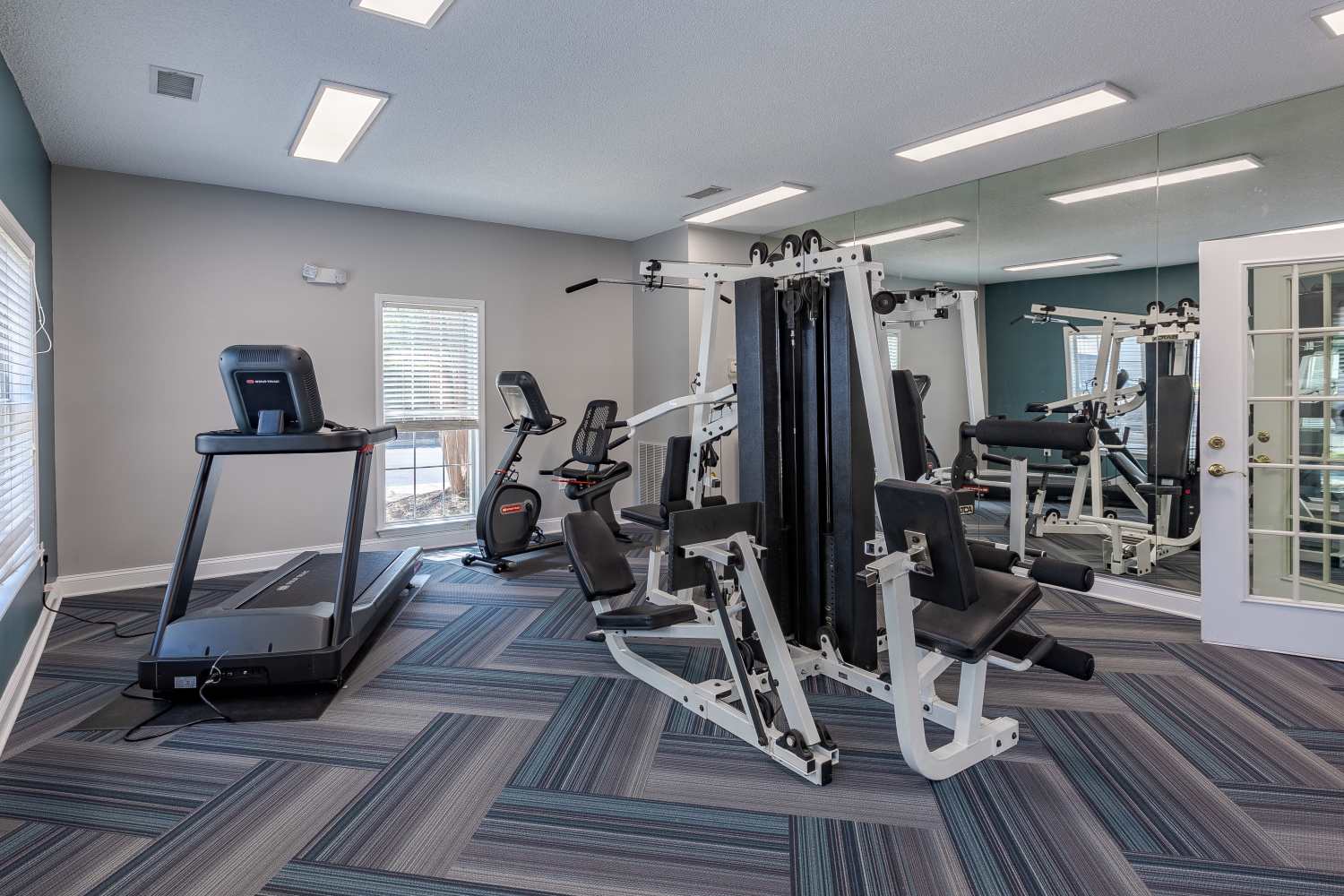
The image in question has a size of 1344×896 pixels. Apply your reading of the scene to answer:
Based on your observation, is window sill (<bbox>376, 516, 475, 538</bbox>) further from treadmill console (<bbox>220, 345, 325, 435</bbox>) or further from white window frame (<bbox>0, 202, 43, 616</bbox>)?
treadmill console (<bbox>220, 345, 325, 435</bbox>)

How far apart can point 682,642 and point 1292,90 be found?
398 cm

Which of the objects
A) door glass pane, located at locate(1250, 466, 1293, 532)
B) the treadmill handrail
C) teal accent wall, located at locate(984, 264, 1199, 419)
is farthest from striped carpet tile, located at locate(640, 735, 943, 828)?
teal accent wall, located at locate(984, 264, 1199, 419)

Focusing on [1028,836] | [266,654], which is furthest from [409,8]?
[1028,836]

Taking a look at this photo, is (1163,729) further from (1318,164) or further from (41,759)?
(41,759)

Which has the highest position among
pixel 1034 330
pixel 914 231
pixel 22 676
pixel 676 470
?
pixel 914 231

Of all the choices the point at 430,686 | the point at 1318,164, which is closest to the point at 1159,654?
the point at 1318,164

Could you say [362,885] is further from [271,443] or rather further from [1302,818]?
[1302,818]

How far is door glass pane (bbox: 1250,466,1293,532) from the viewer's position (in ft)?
10.9

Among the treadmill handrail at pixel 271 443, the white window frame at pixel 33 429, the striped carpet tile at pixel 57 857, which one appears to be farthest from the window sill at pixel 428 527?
the striped carpet tile at pixel 57 857

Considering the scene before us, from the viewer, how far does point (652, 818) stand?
79.9 inches

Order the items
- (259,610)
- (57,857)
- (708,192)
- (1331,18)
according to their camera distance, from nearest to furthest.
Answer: (57,857) → (1331,18) → (259,610) → (708,192)

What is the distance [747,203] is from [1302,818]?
453 cm

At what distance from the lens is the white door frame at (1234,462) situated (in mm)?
3197

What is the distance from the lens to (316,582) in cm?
391
